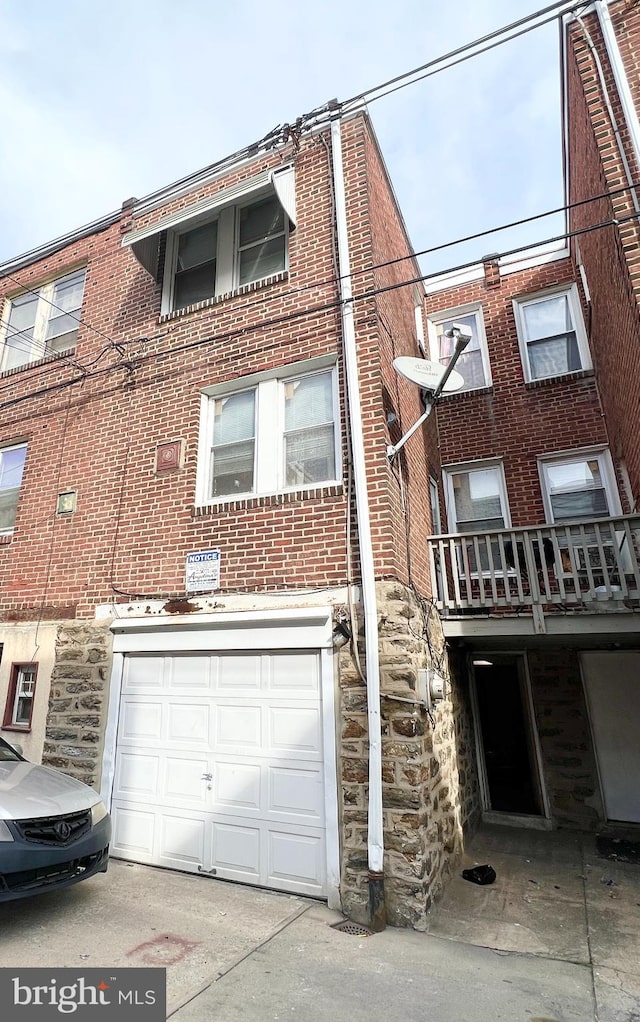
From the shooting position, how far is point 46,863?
4.00 metres

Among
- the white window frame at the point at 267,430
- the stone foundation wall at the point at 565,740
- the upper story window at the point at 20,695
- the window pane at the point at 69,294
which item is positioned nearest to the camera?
the white window frame at the point at 267,430

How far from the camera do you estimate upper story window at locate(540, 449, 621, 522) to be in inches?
330

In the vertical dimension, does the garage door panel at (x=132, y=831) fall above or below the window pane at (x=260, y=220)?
below

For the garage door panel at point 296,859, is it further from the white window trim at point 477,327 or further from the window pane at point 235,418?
the white window trim at point 477,327

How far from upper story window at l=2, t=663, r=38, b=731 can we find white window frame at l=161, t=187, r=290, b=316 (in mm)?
5282

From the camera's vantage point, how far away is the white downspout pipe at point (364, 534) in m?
4.56

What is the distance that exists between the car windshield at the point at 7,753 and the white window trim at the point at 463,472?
6825 mm

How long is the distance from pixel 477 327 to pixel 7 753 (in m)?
9.91

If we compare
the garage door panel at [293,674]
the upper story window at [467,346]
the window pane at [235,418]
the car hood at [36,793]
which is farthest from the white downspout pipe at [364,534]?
the upper story window at [467,346]

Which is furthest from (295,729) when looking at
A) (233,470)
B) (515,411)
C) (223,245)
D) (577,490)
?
(515,411)

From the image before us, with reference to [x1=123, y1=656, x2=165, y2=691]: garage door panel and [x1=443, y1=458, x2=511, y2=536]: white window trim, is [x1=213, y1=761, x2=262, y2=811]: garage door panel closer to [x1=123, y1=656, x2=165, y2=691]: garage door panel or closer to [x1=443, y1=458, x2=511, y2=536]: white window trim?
[x1=123, y1=656, x2=165, y2=691]: garage door panel

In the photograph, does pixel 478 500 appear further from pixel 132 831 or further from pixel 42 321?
pixel 42 321

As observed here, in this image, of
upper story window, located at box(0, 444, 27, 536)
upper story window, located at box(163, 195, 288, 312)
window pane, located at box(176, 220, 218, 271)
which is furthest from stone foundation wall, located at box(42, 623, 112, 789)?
window pane, located at box(176, 220, 218, 271)

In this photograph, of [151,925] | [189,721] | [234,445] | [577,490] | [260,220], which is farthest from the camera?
[577,490]
